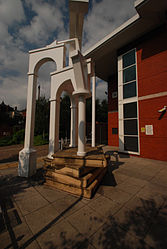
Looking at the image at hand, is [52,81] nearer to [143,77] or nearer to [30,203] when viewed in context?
[30,203]

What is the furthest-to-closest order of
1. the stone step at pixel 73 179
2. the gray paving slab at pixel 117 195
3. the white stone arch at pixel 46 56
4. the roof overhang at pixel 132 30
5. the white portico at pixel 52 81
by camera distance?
1. the roof overhang at pixel 132 30
2. the white stone arch at pixel 46 56
3. the white portico at pixel 52 81
4. the stone step at pixel 73 179
5. the gray paving slab at pixel 117 195

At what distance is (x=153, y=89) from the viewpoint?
7465 millimetres

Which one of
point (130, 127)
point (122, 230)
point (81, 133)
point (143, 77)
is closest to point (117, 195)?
point (122, 230)

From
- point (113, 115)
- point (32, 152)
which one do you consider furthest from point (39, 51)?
point (113, 115)

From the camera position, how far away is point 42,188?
345 centimetres

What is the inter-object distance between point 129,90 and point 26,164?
9.01m

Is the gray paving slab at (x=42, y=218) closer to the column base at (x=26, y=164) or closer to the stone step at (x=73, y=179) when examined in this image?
the stone step at (x=73, y=179)

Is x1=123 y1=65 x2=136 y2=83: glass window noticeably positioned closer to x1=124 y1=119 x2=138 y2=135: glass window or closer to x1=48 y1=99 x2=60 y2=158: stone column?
x1=124 y1=119 x2=138 y2=135: glass window

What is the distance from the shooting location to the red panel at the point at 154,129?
6.96 m

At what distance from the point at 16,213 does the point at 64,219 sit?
1.15 m

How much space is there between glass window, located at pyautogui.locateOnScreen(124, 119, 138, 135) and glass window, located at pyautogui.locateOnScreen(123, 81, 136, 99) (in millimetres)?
2142

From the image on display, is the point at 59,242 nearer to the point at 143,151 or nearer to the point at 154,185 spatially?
the point at 154,185

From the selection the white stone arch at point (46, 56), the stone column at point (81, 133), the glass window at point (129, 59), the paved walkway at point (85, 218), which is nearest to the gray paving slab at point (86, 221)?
Result: the paved walkway at point (85, 218)

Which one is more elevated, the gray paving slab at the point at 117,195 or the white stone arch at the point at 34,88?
the white stone arch at the point at 34,88
